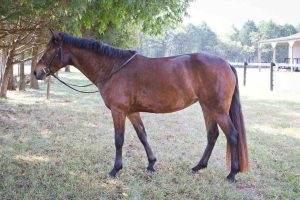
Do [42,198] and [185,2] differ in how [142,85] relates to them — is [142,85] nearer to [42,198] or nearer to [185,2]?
[42,198]

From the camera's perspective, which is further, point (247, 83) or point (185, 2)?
point (247, 83)

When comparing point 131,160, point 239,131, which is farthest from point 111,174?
point 239,131

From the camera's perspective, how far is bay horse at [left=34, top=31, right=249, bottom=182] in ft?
13.8

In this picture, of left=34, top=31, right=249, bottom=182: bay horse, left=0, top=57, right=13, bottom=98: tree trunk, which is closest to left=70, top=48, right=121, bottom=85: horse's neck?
left=34, top=31, right=249, bottom=182: bay horse

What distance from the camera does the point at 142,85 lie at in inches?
167

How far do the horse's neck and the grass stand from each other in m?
1.23

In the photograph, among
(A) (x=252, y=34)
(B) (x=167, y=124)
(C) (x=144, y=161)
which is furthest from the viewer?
(A) (x=252, y=34)

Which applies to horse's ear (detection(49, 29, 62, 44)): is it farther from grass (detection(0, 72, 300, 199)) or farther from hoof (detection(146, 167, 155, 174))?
hoof (detection(146, 167, 155, 174))

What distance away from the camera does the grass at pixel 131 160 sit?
3.81 meters

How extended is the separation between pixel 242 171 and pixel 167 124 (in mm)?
3840

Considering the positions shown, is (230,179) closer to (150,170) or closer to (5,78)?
(150,170)

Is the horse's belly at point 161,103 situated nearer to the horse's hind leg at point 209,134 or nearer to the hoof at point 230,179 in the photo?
A: the horse's hind leg at point 209,134

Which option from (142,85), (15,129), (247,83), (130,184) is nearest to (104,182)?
(130,184)

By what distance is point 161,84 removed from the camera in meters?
4.23
